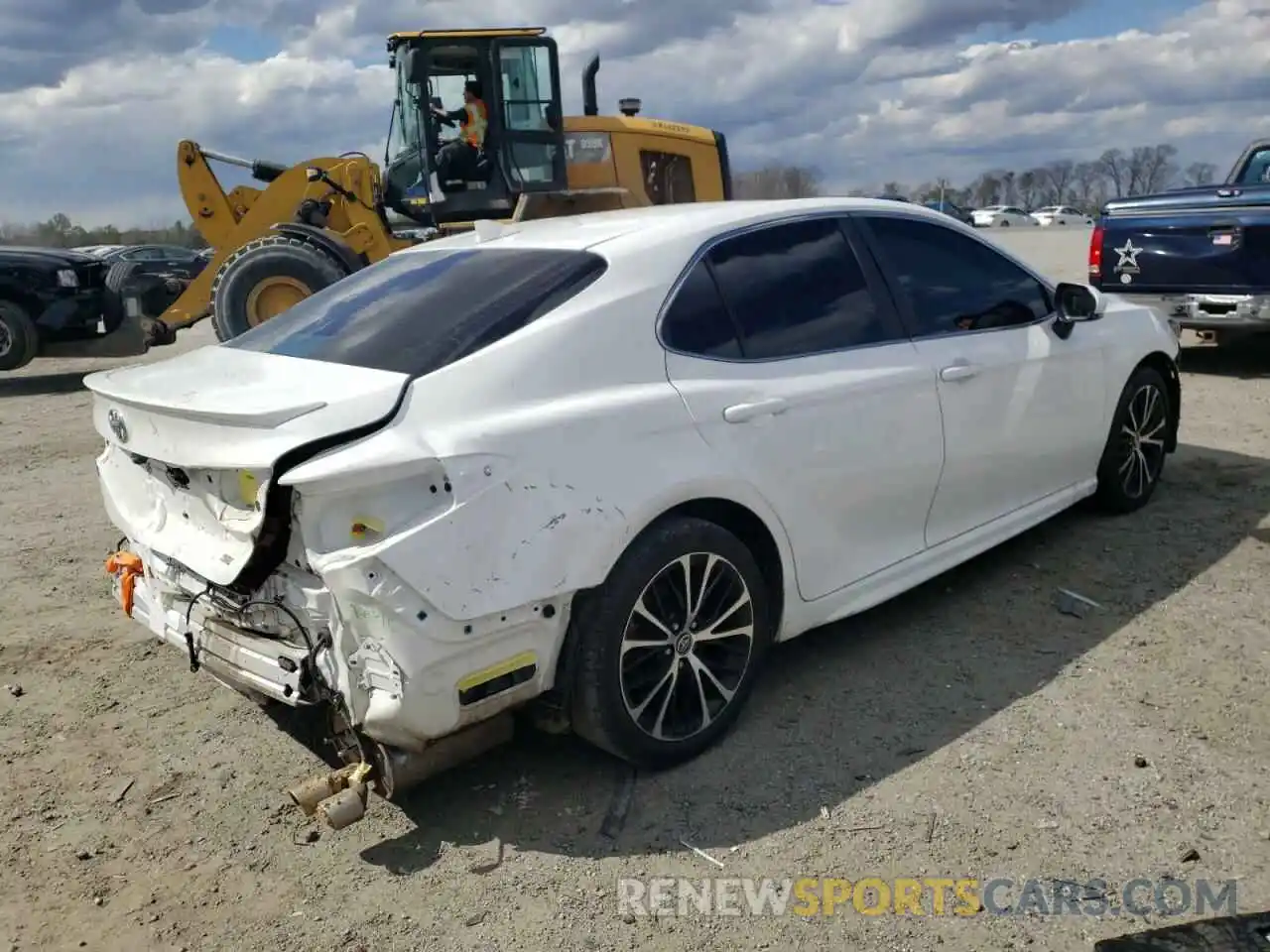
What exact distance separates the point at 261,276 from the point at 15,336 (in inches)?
122

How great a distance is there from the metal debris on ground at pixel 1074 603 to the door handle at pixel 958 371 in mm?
1065

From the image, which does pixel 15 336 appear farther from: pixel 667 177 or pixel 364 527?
pixel 364 527

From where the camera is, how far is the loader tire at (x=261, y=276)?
10.0m

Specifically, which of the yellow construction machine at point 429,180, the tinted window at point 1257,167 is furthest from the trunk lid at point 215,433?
the tinted window at point 1257,167

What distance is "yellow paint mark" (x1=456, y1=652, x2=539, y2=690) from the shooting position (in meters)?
2.80

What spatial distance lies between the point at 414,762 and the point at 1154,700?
98.1 inches

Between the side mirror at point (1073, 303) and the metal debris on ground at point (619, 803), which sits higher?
the side mirror at point (1073, 303)

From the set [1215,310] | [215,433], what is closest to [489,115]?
[1215,310]

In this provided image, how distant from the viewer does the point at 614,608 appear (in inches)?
119

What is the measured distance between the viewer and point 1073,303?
15.6 ft

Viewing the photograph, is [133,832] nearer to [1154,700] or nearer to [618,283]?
[618,283]

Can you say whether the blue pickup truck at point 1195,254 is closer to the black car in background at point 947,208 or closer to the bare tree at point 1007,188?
the black car in background at point 947,208

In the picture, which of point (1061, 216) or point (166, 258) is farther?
point (1061, 216)

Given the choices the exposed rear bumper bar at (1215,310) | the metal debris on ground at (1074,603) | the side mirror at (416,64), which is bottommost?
the metal debris on ground at (1074,603)
